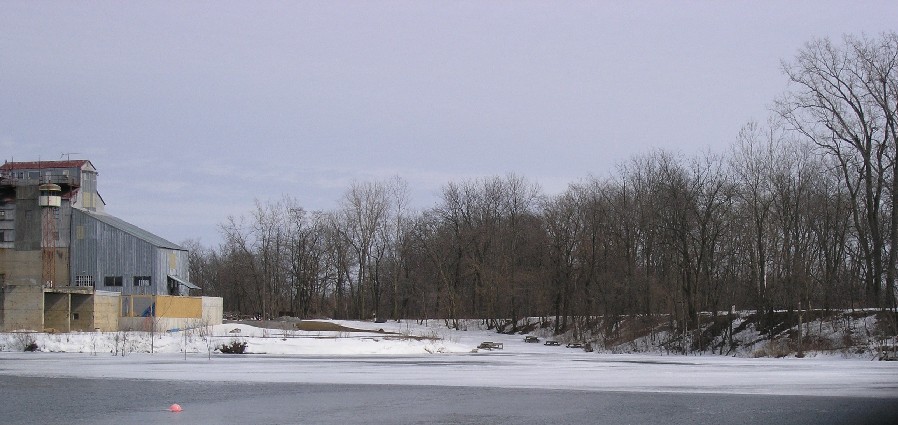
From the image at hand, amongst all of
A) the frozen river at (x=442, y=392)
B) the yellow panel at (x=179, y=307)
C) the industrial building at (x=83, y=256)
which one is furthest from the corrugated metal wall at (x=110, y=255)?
the frozen river at (x=442, y=392)

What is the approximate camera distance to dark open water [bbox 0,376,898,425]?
58.3 feet

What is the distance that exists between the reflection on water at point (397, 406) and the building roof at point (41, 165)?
178 ft

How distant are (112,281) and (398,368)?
1672 inches

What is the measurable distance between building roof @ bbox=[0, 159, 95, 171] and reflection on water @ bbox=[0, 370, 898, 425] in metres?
54.3

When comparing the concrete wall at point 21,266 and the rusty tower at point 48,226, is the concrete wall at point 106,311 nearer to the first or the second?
the concrete wall at point 21,266

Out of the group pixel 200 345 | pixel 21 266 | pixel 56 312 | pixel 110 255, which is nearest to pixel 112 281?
pixel 110 255

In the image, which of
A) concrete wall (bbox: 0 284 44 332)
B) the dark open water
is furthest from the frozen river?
concrete wall (bbox: 0 284 44 332)

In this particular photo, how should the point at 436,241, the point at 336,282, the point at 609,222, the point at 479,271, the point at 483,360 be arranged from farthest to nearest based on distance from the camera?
1. the point at 336,282
2. the point at 436,241
3. the point at 479,271
4. the point at 609,222
5. the point at 483,360

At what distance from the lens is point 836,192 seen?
57.9 m

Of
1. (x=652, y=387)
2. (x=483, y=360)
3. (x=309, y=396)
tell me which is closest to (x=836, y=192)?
(x=483, y=360)

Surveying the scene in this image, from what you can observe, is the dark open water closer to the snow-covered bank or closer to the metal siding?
the snow-covered bank

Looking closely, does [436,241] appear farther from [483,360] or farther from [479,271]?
[483,360]

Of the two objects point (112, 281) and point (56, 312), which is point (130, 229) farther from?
point (56, 312)

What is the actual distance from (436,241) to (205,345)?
47.9m
